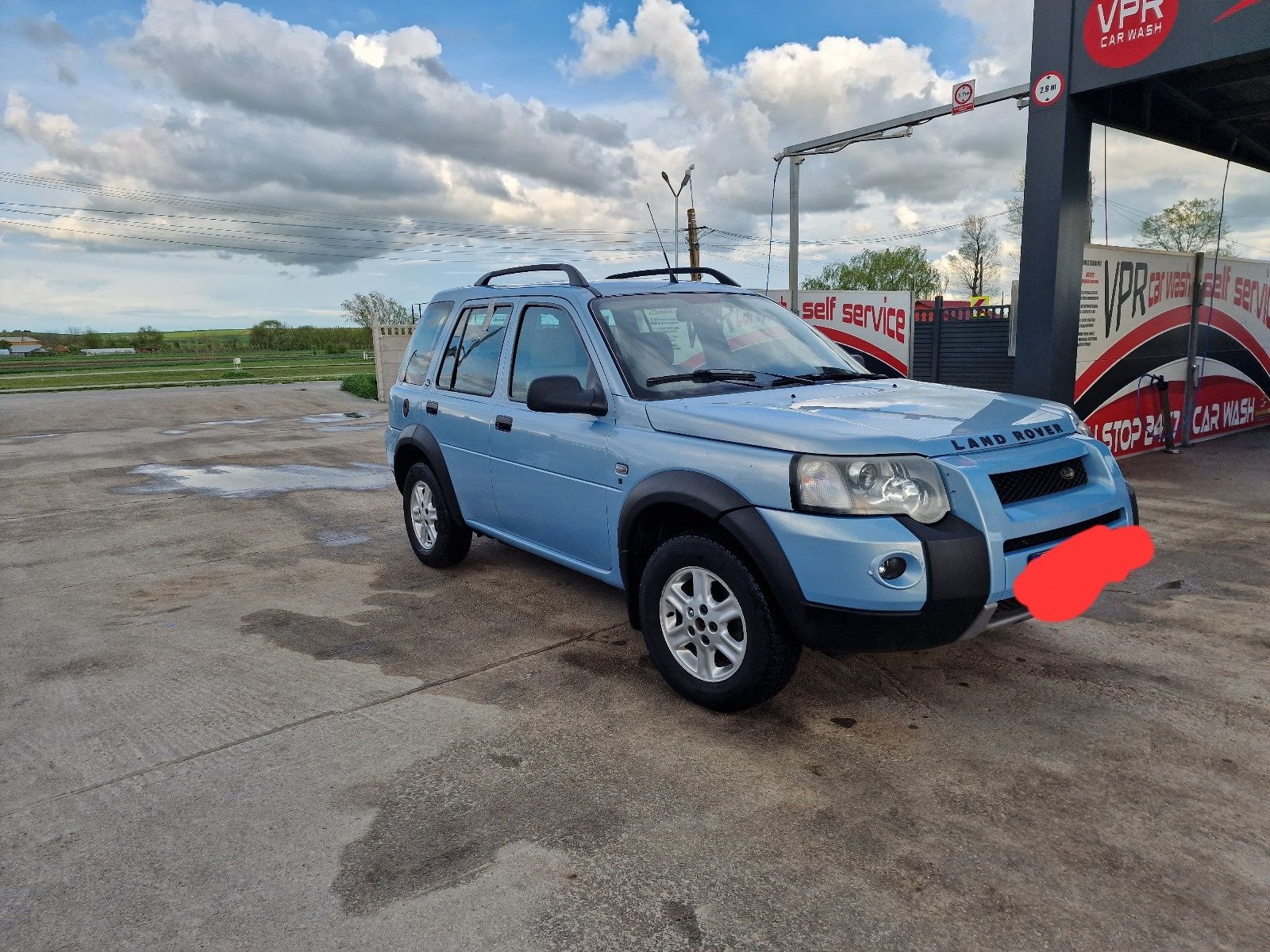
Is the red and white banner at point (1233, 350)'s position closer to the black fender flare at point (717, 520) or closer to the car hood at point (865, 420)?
the car hood at point (865, 420)

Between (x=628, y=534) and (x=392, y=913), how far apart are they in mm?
1847

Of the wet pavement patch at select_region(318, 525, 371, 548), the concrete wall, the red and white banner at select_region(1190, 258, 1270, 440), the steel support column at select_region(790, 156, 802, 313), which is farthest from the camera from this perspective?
the concrete wall

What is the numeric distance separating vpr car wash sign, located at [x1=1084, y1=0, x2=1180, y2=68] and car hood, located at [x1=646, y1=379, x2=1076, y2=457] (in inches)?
217

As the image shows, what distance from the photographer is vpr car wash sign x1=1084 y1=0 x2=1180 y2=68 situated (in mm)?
7512

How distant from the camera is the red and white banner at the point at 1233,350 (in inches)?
440

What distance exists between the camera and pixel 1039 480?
340cm

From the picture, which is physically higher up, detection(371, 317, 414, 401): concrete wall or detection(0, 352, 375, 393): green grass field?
detection(371, 317, 414, 401): concrete wall

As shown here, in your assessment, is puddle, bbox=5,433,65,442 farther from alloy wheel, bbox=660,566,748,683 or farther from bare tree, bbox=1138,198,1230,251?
bare tree, bbox=1138,198,1230,251

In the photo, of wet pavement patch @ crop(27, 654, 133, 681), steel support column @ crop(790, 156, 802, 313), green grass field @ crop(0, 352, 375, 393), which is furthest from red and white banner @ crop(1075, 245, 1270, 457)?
green grass field @ crop(0, 352, 375, 393)

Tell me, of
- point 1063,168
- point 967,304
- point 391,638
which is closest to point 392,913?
point 391,638

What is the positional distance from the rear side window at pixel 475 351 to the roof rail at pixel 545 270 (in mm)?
301

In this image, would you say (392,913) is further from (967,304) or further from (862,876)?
(967,304)

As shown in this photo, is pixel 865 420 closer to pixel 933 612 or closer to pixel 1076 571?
pixel 933 612

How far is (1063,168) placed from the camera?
8359mm
